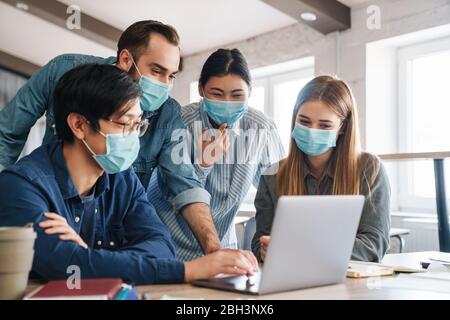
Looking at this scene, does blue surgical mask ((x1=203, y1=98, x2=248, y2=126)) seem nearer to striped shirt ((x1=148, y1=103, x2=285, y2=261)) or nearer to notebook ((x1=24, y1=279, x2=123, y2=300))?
striped shirt ((x1=148, y1=103, x2=285, y2=261))

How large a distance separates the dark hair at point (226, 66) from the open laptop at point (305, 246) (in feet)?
3.23

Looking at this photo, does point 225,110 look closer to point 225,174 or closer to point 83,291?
point 225,174

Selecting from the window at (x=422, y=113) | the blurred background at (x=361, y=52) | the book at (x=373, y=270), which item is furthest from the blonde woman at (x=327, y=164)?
the window at (x=422, y=113)

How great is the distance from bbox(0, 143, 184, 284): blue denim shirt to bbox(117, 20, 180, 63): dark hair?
469mm

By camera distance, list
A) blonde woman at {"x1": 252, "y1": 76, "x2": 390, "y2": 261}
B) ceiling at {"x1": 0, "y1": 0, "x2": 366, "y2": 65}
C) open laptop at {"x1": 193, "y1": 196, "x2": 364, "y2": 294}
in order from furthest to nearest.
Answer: ceiling at {"x1": 0, "y1": 0, "x2": 366, "y2": 65}
blonde woman at {"x1": 252, "y1": 76, "x2": 390, "y2": 261}
open laptop at {"x1": 193, "y1": 196, "x2": 364, "y2": 294}

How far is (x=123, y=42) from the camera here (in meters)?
1.91

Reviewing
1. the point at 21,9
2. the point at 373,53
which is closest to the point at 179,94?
the point at 21,9

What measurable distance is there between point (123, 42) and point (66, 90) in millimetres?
563

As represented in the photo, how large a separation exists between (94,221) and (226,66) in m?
0.87

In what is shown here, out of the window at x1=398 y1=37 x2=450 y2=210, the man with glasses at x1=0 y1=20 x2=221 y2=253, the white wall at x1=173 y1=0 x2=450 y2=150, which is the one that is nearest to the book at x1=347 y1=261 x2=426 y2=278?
the man with glasses at x1=0 y1=20 x2=221 y2=253

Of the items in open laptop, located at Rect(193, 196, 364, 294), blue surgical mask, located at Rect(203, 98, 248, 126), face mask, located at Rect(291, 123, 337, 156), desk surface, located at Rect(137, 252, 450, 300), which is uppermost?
blue surgical mask, located at Rect(203, 98, 248, 126)

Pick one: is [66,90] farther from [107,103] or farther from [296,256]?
[296,256]

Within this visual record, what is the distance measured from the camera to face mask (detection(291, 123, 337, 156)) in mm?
1868

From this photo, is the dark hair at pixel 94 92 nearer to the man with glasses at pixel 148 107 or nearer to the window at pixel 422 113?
the man with glasses at pixel 148 107
